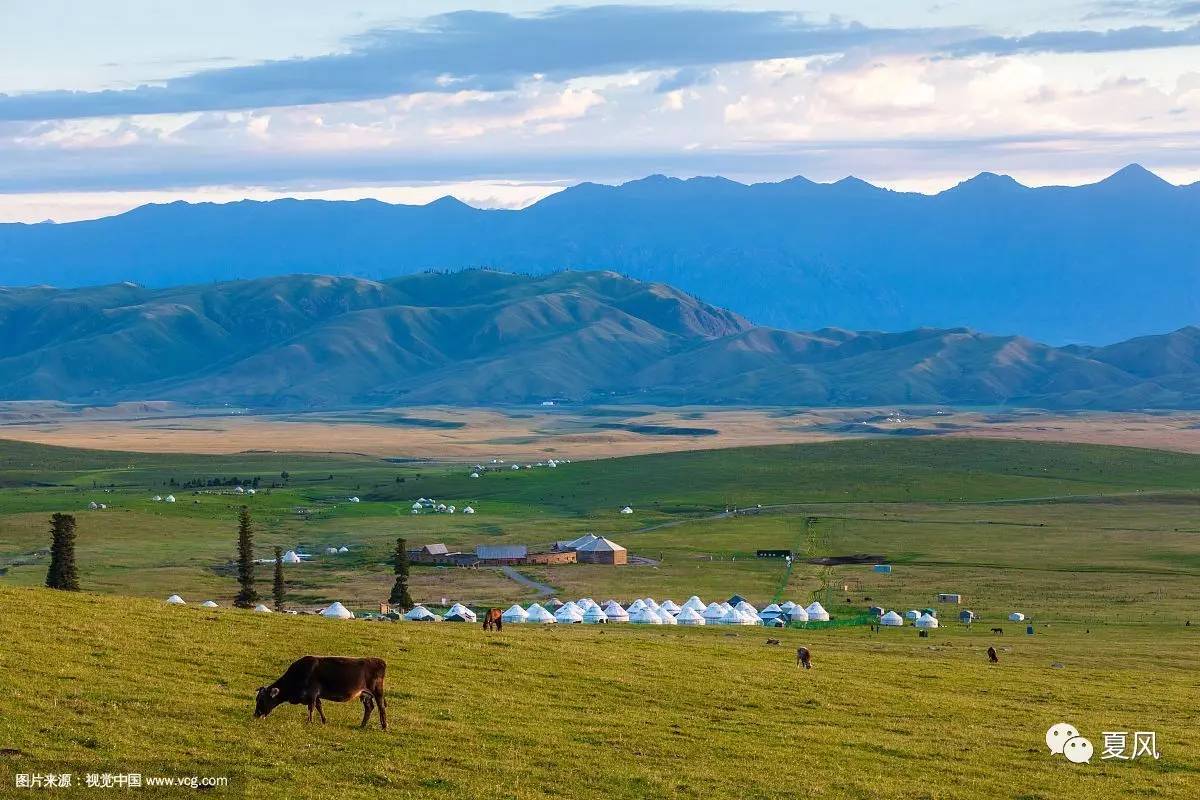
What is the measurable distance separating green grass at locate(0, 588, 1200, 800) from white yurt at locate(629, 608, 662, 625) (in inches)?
1382

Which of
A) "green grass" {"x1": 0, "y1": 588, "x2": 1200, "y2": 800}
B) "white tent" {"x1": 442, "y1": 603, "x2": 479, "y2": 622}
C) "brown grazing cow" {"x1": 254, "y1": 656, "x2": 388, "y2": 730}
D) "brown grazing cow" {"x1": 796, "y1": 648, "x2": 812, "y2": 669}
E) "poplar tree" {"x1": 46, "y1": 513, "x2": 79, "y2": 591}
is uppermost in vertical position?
"brown grazing cow" {"x1": 254, "y1": 656, "x2": 388, "y2": 730}

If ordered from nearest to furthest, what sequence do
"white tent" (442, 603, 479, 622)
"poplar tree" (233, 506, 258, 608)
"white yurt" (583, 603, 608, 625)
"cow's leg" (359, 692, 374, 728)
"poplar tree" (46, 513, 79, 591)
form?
1. "cow's leg" (359, 692, 374, 728)
2. "poplar tree" (46, 513, 79, 591)
3. "white tent" (442, 603, 479, 622)
4. "white yurt" (583, 603, 608, 625)
5. "poplar tree" (233, 506, 258, 608)

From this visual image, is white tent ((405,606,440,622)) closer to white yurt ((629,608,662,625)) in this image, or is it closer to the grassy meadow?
white yurt ((629,608,662,625))

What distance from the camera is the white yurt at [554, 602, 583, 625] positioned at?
7806 cm

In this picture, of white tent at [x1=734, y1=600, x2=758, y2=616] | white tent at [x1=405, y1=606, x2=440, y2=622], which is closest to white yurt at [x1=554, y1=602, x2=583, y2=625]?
white tent at [x1=405, y1=606, x2=440, y2=622]

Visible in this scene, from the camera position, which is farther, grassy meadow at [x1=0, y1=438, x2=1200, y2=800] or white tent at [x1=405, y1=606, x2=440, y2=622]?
white tent at [x1=405, y1=606, x2=440, y2=622]

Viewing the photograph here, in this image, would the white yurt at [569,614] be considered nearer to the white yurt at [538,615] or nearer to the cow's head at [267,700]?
the white yurt at [538,615]

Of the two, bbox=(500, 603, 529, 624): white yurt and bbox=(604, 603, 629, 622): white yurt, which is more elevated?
bbox=(500, 603, 529, 624): white yurt

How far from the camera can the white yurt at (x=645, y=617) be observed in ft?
256

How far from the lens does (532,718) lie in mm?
28781

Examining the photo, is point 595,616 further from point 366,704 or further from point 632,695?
point 366,704

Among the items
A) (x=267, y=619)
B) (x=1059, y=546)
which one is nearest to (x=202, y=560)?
(x=1059, y=546)

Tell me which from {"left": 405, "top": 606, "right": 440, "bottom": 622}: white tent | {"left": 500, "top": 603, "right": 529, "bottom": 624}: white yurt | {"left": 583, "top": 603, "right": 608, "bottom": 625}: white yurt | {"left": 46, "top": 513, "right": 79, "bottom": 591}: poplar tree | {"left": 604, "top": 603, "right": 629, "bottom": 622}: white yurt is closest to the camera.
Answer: {"left": 46, "top": 513, "right": 79, "bottom": 591}: poplar tree

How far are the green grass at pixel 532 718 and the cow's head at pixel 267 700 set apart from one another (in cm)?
20
